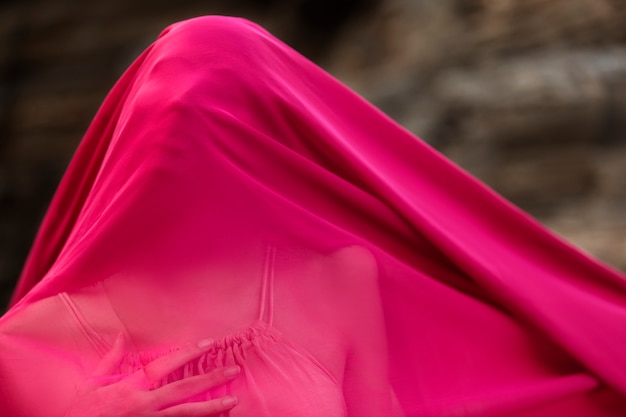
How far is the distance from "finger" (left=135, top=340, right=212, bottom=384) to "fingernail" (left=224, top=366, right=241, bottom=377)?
0.04 meters

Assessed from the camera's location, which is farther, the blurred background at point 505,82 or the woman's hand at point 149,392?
the blurred background at point 505,82

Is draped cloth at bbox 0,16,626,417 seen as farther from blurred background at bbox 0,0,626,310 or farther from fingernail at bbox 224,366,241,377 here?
blurred background at bbox 0,0,626,310

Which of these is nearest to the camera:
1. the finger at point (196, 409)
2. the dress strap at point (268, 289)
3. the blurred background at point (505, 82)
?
the finger at point (196, 409)

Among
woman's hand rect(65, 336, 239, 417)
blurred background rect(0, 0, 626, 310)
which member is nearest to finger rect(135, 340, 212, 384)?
woman's hand rect(65, 336, 239, 417)

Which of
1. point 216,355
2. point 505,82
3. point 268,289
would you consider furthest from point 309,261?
point 505,82

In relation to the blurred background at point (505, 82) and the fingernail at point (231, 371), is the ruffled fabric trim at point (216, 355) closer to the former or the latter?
the fingernail at point (231, 371)

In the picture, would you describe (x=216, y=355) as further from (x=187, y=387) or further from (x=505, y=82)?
(x=505, y=82)

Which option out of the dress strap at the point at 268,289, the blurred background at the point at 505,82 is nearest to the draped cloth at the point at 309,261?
the dress strap at the point at 268,289

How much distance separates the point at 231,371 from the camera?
0.91 m

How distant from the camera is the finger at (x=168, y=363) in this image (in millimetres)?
901

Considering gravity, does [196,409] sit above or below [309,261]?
below

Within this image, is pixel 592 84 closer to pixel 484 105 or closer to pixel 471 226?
pixel 484 105

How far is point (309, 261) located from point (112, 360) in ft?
0.88

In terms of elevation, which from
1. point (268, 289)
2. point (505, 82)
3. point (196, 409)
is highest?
point (505, 82)
